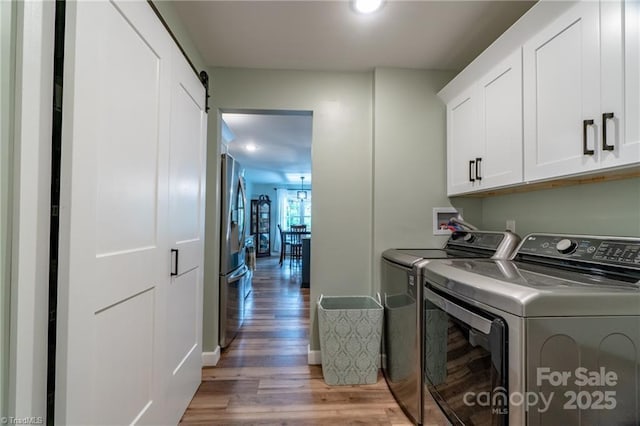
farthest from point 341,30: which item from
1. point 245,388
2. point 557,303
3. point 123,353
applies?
point 245,388

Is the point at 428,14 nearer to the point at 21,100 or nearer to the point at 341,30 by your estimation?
the point at 341,30

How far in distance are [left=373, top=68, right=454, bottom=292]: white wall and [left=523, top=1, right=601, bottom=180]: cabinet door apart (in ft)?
2.62

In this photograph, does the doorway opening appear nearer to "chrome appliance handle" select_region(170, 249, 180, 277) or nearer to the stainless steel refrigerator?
the stainless steel refrigerator

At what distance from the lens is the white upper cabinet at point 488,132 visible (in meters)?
1.44

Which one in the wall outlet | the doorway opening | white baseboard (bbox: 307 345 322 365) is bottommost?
white baseboard (bbox: 307 345 322 365)

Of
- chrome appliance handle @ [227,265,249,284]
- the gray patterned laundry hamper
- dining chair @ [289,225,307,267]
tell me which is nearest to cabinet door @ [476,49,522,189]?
the gray patterned laundry hamper

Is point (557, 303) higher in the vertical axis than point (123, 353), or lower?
higher

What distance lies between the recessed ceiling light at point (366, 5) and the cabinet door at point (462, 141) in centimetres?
83

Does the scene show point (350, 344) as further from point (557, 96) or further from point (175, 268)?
point (557, 96)

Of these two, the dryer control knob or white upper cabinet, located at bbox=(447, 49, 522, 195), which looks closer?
the dryer control knob

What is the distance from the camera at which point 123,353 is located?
1.01 m

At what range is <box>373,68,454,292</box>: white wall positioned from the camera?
83.8 inches

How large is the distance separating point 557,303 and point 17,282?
149 centimetres

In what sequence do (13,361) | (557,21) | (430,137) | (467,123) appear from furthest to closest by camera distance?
(430,137) → (467,123) → (557,21) → (13,361)
